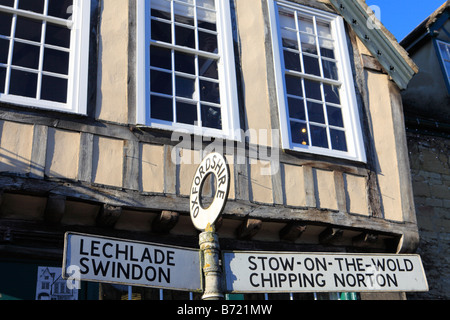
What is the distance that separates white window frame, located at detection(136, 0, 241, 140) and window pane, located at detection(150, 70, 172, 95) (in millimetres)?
284

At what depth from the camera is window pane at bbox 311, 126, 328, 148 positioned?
25.4ft

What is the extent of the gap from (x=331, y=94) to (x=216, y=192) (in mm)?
4346

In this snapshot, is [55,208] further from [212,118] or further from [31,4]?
[31,4]

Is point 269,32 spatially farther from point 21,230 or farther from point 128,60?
point 21,230

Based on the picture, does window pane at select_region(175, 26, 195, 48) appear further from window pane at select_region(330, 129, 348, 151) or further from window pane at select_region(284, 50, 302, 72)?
window pane at select_region(330, 129, 348, 151)

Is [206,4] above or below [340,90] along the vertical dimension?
above

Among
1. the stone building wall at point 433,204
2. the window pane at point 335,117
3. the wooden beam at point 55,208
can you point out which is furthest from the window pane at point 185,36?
the stone building wall at point 433,204

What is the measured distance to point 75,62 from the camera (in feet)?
20.6

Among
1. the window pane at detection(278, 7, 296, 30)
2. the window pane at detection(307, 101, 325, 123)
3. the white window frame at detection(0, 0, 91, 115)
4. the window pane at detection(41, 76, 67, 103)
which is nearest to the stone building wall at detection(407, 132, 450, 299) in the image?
the window pane at detection(307, 101, 325, 123)

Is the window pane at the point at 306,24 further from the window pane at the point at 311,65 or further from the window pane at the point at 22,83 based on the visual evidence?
the window pane at the point at 22,83

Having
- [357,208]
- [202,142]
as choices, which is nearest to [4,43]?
[202,142]

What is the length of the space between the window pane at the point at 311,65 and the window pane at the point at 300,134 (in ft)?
3.00

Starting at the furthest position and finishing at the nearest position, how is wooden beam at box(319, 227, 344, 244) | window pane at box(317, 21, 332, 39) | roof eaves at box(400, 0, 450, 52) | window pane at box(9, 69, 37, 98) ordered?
roof eaves at box(400, 0, 450, 52) → window pane at box(317, 21, 332, 39) → wooden beam at box(319, 227, 344, 244) → window pane at box(9, 69, 37, 98)

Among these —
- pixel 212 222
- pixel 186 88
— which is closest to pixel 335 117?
pixel 186 88
